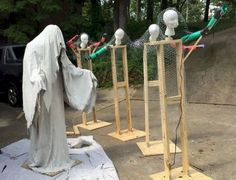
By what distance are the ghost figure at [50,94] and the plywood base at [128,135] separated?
1446mm

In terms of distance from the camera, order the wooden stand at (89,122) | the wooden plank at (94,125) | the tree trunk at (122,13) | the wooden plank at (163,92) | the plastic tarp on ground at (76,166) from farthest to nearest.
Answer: the tree trunk at (122,13) < the wooden plank at (94,125) < the wooden stand at (89,122) < the plastic tarp on ground at (76,166) < the wooden plank at (163,92)

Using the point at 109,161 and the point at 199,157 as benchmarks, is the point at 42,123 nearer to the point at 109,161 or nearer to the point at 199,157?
the point at 109,161

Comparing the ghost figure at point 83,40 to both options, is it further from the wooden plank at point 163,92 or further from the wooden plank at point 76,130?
the wooden plank at point 163,92

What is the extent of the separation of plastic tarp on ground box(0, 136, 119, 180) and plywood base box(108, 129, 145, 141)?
1.64 feet

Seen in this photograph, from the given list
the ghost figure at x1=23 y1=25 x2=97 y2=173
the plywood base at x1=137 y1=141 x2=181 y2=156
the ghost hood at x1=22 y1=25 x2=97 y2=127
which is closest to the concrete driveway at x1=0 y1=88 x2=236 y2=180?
the plywood base at x1=137 y1=141 x2=181 y2=156

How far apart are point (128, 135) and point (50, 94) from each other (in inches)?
83.6

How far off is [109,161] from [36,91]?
1.48m

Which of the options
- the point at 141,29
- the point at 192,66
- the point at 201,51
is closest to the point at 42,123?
the point at 192,66

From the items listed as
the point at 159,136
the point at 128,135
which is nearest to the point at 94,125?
the point at 128,135

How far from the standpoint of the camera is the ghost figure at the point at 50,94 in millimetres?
5102

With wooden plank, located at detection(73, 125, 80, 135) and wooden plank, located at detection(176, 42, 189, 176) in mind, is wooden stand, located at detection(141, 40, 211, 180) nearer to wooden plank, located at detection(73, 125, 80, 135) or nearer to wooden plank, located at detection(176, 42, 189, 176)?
wooden plank, located at detection(176, 42, 189, 176)

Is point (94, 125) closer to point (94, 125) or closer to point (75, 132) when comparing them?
point (94, 125)

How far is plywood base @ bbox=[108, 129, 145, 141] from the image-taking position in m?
6.68

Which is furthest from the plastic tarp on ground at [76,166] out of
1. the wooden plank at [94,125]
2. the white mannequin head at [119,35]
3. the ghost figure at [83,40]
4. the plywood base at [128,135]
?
the ghost figure at [83,40]
